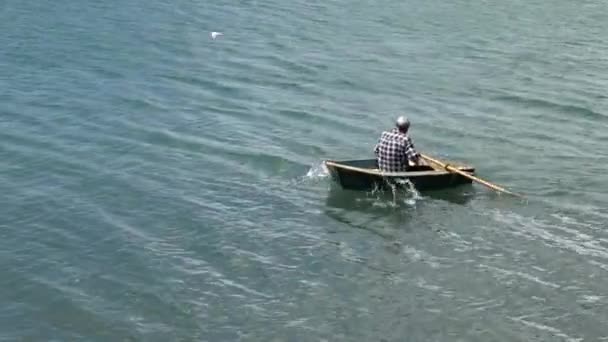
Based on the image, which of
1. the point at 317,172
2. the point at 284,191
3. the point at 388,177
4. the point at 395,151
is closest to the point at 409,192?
the point at 388,177

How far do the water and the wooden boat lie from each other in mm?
402

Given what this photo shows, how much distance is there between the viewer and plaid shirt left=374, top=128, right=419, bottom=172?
933 inches

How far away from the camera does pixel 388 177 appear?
23469mm

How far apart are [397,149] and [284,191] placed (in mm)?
3249

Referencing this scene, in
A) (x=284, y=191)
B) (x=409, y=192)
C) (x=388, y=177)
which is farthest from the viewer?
(x=284, y=191)

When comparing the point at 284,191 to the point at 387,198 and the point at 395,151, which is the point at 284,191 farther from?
the point at 395,151

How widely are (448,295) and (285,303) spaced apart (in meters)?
3.46

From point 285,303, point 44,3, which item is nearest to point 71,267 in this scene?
point 285,303

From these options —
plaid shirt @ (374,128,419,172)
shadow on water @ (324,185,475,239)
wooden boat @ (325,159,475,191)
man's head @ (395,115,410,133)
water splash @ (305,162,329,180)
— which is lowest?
shadow on water @ (324,185,475,239)

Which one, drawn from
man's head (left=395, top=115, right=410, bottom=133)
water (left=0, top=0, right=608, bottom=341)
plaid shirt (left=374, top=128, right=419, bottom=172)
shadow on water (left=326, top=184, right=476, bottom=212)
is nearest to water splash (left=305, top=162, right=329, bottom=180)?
water (left=0, top=0, right=608, bottom=341)

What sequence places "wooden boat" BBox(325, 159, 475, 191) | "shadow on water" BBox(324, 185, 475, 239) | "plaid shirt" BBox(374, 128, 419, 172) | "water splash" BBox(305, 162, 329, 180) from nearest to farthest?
"shadow on water" BBox(324, 185, 475, 239)
"wooden boat" BBox(325, 159, 475, 191)
"plaid shirt" BBox(374, 128, 419, 172)
"water splash" BBox(305, 162, 329, 180)

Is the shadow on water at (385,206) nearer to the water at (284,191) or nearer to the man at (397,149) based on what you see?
the water at (284,191)

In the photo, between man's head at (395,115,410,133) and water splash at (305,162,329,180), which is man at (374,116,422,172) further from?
water splash at (305,162,329,180)

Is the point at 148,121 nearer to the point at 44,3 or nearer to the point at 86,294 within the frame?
the point at 86,294
